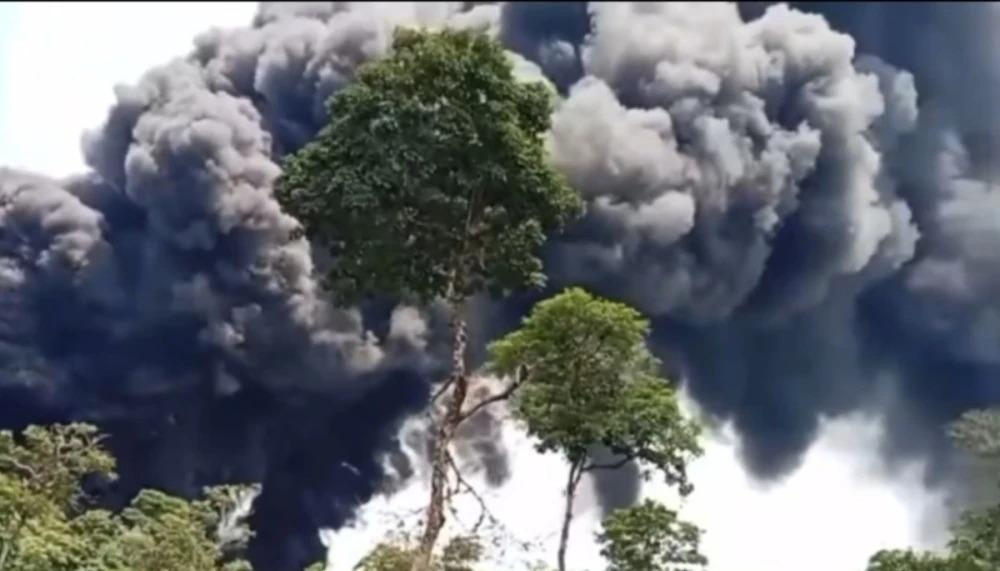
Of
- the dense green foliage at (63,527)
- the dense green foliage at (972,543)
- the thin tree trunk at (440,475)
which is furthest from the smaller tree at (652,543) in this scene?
the dense green foliage at (63,527)

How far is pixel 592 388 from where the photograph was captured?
6.66m

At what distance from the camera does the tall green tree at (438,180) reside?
224 inches

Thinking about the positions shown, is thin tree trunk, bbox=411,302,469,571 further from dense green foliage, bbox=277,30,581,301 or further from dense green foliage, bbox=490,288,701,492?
dense green foliage, bbox=277,30,581,301

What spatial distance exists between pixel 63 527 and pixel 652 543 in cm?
312

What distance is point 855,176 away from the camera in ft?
40.5

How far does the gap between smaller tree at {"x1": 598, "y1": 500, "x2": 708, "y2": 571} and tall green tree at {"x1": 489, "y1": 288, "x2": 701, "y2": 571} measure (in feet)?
0.89

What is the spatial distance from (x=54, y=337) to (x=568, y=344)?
737 cm

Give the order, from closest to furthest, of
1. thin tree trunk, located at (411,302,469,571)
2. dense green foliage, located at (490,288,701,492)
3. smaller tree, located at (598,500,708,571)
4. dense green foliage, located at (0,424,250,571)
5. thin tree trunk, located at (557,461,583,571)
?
1. thin tree trunk, located at (411,302,469,571)
2. dense green foliage, located at (0,424,250,571)
3. dense green foliage, located at (490,288,701,492)
4. smaller tree, located at (598,500,708,571)
5. thin tree trunk, located at (557,461,583,571)

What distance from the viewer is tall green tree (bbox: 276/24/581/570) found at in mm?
5684

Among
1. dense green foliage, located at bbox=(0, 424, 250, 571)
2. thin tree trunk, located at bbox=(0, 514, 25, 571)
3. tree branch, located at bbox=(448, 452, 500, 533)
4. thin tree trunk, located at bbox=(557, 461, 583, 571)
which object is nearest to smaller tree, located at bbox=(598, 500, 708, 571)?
thin tree trunk, located at bbox=(557, 461, 583, 571)

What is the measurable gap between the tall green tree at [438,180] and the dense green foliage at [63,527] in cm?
140

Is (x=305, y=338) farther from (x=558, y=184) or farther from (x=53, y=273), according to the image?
(x=558, y=184)

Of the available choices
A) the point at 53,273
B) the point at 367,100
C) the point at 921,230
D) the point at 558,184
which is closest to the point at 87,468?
the point at 367,100

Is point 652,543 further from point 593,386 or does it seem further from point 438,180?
point 438,180
